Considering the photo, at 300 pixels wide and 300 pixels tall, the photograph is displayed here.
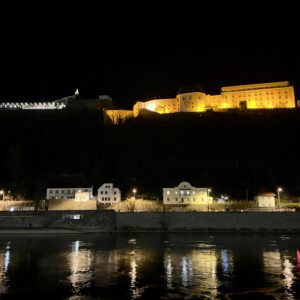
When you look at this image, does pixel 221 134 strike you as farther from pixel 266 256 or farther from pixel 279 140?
pixel 266 256

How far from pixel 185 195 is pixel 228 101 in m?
47.6

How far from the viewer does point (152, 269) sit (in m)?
25.3

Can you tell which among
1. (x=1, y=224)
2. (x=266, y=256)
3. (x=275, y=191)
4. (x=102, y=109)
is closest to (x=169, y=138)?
(x=102, y=109)

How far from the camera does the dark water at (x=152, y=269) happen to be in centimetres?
1922

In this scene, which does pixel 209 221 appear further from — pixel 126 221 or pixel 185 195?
pixel 126 221

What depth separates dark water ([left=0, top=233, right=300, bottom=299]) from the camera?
19219mm

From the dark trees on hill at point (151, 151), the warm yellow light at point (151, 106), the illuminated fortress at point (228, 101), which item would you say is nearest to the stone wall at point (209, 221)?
the dark trees on hill at point (151, 151)

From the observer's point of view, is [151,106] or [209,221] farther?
[151,106]

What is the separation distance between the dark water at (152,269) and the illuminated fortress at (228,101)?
207ft

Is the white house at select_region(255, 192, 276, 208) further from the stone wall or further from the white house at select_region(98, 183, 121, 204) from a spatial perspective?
the white house at select_region(98, 183, 121, 204)

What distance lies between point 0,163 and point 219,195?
4837 cm

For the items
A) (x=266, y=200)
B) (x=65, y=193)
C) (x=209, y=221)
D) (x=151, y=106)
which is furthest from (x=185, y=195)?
(x=151, y=106)

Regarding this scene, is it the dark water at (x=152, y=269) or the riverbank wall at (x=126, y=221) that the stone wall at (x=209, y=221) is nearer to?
the riverbank wall at (x=126, y=221)

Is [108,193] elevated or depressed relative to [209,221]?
elevated
